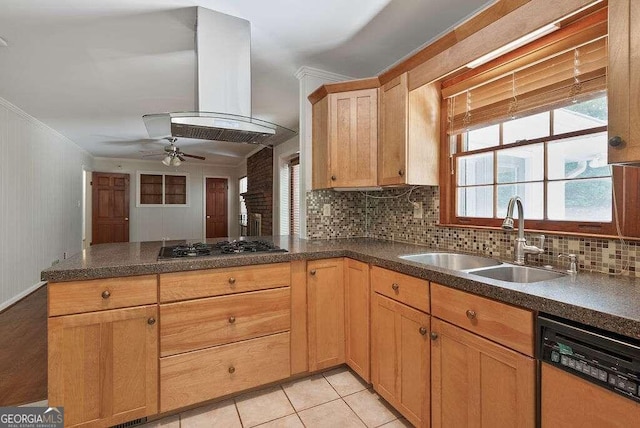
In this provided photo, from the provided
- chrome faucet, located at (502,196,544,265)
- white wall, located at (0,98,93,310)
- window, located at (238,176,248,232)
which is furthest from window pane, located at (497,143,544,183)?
window, located at (238,176,248,232)

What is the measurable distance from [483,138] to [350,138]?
91 cm

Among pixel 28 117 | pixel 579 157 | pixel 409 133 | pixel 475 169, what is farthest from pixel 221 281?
pixel 28 117

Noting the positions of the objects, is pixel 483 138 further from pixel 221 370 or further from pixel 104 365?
pixel 104 365

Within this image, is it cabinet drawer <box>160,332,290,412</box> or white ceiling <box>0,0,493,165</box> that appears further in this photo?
white ceiling <box>0,0,493,165</box>

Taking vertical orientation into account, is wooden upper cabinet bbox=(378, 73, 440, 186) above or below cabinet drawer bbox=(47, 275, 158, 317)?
above

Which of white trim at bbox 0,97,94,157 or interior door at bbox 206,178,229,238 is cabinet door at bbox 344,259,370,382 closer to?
white trim at bbox 0,97,94,157

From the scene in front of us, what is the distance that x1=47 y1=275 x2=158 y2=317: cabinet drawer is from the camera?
4.59 feet

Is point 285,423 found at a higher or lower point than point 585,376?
lower

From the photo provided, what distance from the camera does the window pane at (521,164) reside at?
5.52 ft

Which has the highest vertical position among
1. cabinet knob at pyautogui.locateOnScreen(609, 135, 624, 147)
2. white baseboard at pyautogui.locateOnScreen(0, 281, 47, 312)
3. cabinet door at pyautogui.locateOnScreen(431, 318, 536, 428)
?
cabinet knob at pyautogui.locateOnScreen(609, 135, 624, 147)

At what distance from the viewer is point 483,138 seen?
1981 millimetres

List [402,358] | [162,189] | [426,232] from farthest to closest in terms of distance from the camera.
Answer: [162,189] < [426,232] < [402,358]

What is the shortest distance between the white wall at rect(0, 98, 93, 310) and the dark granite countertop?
2579mm

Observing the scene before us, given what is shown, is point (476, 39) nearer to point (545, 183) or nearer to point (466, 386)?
point (545, 183)
